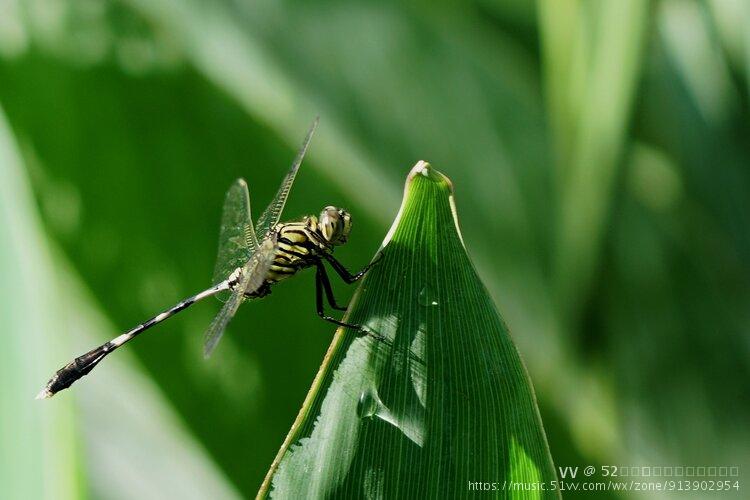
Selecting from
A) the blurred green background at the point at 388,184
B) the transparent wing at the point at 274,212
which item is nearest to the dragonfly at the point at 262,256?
the transparent wing at the point at 274,212

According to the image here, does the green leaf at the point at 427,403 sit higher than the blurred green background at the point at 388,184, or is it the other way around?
the blurred green background at the point at 388,184

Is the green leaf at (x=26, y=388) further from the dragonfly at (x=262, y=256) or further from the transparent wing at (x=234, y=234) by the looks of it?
the transparent wing at (x=234, y=234)

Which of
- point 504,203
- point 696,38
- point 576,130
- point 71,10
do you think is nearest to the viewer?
point 71,10

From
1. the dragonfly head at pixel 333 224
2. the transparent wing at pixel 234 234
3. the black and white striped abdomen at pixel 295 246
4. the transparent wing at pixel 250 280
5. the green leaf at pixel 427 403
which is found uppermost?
the transparent wing at pixel 234 234

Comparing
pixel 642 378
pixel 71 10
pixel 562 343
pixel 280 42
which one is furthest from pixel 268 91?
pixel 642 378

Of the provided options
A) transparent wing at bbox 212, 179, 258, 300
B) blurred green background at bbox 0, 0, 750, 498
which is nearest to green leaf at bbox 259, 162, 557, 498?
transparent wing at bbox 212, 179, 258, 300

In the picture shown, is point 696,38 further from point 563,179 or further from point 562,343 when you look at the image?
point 562,343
